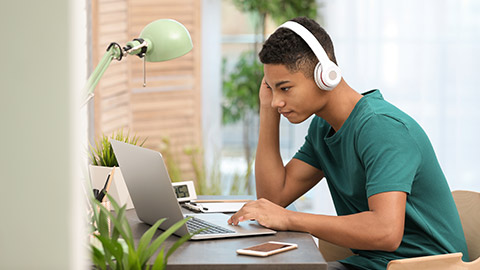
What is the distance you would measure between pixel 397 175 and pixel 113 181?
81 centimetres

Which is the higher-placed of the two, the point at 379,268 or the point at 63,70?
the point at 63,70

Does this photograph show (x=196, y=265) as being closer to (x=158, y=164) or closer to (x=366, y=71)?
(x=158, y=164)

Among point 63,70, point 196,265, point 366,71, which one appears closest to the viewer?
point 63,70

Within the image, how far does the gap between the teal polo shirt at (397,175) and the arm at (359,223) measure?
36 mm

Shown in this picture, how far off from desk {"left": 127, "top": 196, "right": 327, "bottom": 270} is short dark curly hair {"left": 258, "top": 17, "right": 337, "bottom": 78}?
46 cm

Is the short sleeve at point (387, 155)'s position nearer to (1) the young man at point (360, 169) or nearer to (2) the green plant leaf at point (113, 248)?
(1) the young man at point (360, 169)

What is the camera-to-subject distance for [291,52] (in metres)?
1.67

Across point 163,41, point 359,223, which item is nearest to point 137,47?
point 163,41

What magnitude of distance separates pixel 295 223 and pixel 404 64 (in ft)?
8.11

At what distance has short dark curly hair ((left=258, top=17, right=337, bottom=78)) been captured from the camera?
167 centimetres

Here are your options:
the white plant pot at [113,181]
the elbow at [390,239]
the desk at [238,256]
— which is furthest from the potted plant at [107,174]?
the elbow at [390,239]

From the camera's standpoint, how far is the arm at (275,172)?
2.00m

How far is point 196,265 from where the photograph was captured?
1277 mm

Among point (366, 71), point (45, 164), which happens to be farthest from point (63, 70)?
point (366, 71)
